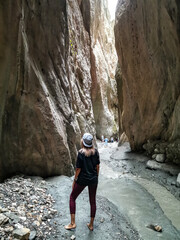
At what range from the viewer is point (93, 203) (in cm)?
367

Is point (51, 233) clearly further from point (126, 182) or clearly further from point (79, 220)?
point (126, 182)

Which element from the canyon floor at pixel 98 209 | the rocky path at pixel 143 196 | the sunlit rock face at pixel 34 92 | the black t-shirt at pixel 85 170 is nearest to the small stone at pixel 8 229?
the canyon floor at pixel 98 209

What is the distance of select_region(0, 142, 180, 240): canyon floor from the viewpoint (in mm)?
3539

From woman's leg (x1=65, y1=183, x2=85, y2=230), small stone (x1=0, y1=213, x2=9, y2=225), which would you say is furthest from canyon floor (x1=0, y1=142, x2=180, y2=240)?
woman's leg (x1=65, y1=183, x2=85, y2=230)

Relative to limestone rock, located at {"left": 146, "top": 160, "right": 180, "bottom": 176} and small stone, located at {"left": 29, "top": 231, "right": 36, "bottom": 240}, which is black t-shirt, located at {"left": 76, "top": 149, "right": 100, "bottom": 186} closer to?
small stone, located at {"left": 29, "top": 231, "right": 36, "bottom": 240}

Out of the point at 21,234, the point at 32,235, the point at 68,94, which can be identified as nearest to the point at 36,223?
the point at 32,235

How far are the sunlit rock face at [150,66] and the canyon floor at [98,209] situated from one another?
11.6 ft

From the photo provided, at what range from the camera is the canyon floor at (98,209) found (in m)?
3.54

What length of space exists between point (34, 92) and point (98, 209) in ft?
13.6

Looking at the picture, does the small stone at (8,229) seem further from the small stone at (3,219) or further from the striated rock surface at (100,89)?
the striated rock surface at (100,89)

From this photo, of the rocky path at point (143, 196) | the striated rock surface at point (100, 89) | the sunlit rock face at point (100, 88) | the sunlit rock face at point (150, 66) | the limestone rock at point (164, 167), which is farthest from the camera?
the striated rock surface at point (100, 89)

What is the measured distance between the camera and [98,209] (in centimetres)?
466

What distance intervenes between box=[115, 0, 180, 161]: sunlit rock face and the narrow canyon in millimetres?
42

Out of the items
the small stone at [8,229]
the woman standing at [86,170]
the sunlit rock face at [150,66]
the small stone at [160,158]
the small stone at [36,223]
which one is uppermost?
the sunlit rock face at [150,66]
